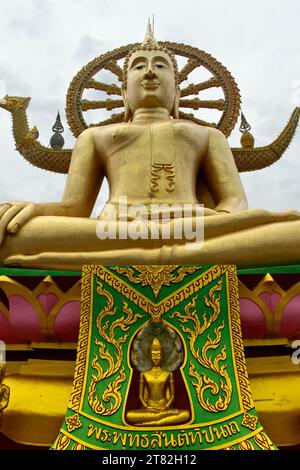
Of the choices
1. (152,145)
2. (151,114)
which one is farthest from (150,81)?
(152,145)

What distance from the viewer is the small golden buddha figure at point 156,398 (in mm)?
2113

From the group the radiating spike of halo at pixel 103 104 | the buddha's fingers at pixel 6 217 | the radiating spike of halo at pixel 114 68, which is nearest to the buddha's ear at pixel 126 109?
the radiating spike of halo at pixel 103 104

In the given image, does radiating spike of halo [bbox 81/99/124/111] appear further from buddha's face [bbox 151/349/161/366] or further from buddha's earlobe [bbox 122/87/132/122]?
buddha's face [bbox 151/349/161/366]

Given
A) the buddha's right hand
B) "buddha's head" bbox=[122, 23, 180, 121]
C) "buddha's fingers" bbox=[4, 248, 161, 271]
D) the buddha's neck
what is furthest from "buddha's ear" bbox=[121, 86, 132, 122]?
"buddha's fingers" bbox=[4, 248, 161, 271]

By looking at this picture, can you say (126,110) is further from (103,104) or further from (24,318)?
(24,318)

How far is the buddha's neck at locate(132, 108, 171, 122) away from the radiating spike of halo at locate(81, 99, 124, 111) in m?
0.79

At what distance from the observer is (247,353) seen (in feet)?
8.51

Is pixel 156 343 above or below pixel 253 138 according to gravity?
below

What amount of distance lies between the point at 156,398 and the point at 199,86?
4036 millimetres

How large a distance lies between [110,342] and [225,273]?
733 millimetres

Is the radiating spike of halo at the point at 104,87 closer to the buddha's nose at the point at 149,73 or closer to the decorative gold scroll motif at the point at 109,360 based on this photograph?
the buddha's nose at the point at 149,73

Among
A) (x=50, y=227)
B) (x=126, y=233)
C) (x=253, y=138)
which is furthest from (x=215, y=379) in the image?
(x=253, y=138)
